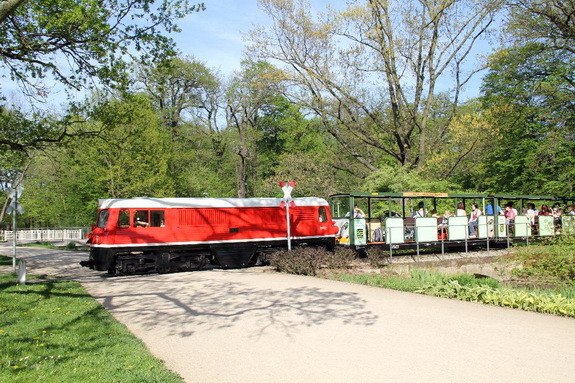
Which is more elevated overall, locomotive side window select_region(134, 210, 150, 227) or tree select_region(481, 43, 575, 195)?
tree select_region(481, 43, 575, 195)

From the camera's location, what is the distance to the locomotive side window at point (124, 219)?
15195mm

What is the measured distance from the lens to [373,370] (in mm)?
5375

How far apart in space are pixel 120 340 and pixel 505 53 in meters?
24.7

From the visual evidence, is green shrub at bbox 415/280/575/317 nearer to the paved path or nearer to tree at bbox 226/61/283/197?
the paved path

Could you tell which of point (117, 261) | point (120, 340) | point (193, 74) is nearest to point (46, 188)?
point (193, 74)

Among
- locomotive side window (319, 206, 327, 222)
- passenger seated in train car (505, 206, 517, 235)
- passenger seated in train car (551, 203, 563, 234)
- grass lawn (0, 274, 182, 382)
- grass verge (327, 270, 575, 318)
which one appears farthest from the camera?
passenger seated in train car (551, 203, 563, 234)

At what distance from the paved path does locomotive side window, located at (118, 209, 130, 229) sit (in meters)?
4.18

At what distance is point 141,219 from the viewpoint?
615 inches

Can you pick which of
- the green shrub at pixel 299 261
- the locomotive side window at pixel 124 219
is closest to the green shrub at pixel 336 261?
the green shrub at pixel 299 261

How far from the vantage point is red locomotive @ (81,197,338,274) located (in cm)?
1521

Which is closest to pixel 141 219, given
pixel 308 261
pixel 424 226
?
pixel 308 261

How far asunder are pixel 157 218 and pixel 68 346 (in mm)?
9740

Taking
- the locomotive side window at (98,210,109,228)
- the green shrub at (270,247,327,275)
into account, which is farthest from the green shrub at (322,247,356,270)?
the locomotive side window at (98,210,109,228)

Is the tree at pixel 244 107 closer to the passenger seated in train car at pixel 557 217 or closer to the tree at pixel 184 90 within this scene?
the tree at pixel 184 90
